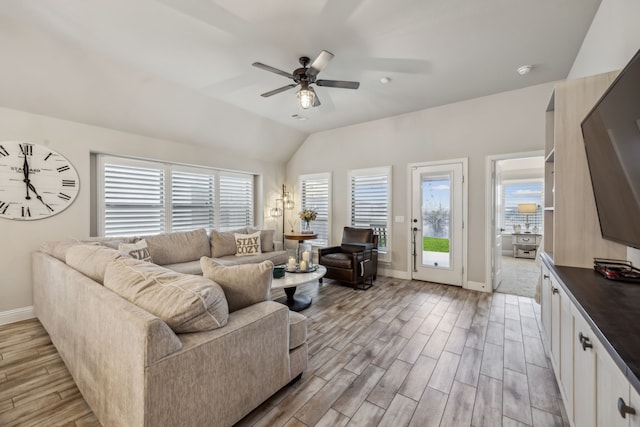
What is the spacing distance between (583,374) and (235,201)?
221 inches

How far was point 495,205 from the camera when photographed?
13.8 ft

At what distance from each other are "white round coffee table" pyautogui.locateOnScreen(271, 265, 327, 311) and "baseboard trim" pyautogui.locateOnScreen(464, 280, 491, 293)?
97.5 inches

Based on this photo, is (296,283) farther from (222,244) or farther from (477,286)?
(477,286)

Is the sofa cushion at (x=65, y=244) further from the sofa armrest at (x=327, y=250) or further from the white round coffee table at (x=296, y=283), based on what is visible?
the sofa armrest at (x=327, y=250)

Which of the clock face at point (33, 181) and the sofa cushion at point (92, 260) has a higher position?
the clock face at point (33, 181)

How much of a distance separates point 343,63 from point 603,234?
2888 millimetres

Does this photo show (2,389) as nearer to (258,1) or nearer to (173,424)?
(173,424)

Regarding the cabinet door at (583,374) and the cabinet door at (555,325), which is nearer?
the cabinet door at (583,374)

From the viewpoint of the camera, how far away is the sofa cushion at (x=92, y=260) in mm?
1858

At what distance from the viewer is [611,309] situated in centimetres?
121

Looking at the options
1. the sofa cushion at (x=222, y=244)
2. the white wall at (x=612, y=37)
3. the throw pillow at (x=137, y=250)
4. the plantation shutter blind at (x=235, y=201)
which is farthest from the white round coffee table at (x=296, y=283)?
the white wall at (x=612, y=37)

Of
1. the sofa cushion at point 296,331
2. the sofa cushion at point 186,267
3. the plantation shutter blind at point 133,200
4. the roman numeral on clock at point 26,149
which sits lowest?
the sofa cushion at point 296,331

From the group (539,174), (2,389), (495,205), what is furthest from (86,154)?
(539,174)

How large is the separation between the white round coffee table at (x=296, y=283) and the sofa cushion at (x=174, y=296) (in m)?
1.62
